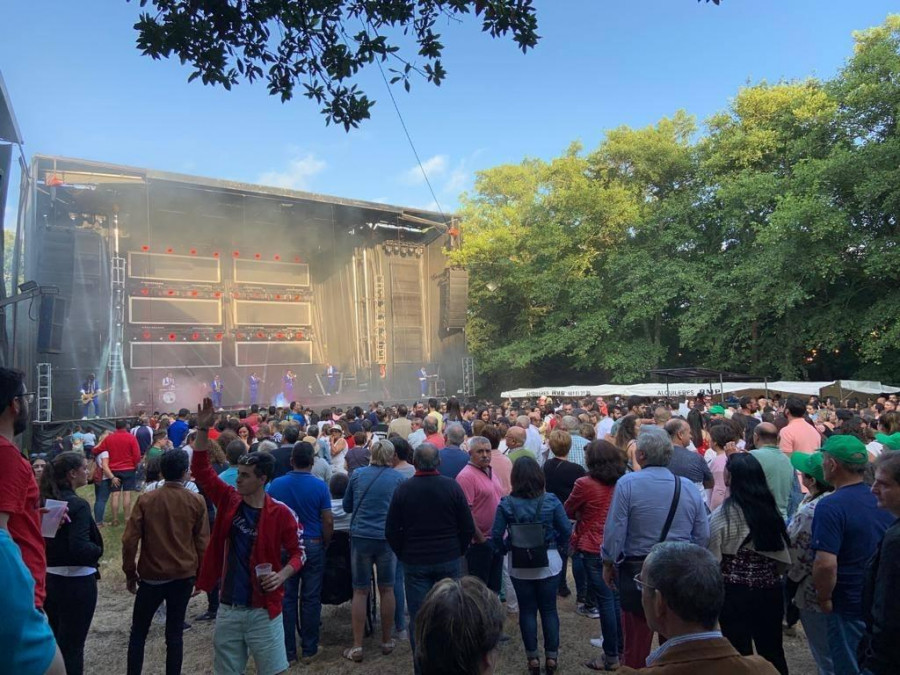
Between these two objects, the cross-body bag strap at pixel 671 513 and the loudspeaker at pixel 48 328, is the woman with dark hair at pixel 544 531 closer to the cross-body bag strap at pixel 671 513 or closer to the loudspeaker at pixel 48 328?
the cross-body bag strap at pixel 671 513

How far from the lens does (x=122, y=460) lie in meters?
7.87

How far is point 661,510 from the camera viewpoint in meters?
2.99

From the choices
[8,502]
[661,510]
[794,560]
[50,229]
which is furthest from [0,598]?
[50,229]

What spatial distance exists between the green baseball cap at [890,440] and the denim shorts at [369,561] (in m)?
3.85

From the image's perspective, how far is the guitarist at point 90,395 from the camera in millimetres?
13680

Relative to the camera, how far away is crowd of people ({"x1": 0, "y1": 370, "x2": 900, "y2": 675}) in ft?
4.89

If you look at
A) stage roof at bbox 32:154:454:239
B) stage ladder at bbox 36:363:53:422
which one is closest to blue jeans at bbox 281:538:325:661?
stage ladder at bbox 36:363:53:422

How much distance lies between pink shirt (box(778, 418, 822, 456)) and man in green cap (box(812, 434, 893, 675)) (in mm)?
2831

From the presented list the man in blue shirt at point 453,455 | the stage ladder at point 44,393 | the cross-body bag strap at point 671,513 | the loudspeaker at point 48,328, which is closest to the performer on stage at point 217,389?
the stage ladder at point 44,393

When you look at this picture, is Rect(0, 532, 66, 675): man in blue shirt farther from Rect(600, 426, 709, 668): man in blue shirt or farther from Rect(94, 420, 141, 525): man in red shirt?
Rect(94, 420, 141, 525): man in red shirt

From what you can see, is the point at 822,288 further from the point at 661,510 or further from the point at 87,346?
the point at 87,346

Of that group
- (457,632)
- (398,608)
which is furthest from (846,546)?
(398,608)

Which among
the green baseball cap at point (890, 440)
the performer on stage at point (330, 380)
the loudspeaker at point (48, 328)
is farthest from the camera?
the performer on stage at point (330, 380)

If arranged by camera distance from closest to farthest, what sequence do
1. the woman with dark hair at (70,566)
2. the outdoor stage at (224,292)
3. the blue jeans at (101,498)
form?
1. the woman with dark hair at (70,566)
2. the blue jeans at (101,498)
3. the outdoor stage at (224,292)
